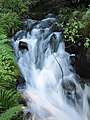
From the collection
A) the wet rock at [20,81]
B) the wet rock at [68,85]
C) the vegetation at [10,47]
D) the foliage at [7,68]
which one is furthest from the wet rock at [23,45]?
the wet rock at [68,85]

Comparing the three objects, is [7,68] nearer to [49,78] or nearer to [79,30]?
[49,78]

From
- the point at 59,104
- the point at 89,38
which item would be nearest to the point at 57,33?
the point at 89,38

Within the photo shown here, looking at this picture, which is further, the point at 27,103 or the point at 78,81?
the point at 78,81

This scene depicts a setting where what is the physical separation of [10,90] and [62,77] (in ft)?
4.86

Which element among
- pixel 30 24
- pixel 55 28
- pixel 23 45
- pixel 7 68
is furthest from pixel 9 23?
pixel 7 68

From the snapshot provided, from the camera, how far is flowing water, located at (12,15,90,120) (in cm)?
598

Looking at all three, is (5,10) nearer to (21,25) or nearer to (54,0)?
(21,25)

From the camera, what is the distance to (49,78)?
6629 mm

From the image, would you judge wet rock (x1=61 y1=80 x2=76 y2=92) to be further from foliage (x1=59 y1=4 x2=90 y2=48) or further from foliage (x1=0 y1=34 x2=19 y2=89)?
foliage (x1=0 y1=34 x2=19 y2=89)

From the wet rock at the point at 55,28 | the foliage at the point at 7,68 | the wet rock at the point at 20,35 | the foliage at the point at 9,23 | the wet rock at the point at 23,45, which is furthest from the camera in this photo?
the foliage at the point at 9,23

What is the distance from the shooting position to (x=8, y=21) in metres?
8.33

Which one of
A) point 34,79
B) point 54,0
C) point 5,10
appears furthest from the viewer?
point 54,0

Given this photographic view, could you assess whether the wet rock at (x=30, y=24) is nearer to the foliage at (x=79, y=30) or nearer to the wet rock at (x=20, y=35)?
the wet rock at (x=20, y=35)

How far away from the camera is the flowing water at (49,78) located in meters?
5.98
